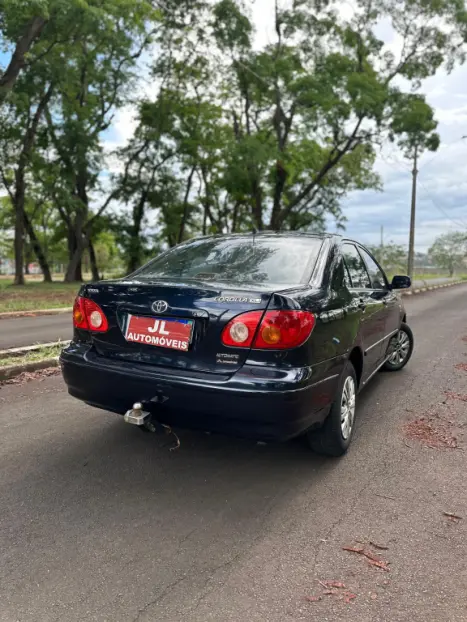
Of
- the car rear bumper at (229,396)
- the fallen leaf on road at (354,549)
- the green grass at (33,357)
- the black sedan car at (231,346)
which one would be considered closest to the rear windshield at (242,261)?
the black sedan car at (231,346)

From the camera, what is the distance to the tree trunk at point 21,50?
49.8 ft

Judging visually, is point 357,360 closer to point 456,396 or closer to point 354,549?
point 354,549

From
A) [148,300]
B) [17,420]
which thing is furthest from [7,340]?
[148,300]

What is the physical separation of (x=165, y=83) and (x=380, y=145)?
11.7m

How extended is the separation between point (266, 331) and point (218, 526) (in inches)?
42.2

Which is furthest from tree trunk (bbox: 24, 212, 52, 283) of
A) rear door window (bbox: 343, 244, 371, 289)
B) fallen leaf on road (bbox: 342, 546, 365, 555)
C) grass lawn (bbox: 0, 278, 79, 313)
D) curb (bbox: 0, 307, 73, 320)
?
fallen leaf on road (bbox: 342, 546, 365, 555)

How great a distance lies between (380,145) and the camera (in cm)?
2328

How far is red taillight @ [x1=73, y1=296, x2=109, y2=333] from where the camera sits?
3.28 m

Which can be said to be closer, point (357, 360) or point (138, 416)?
point (138, 416)

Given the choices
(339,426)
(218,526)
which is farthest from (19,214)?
(218,526)

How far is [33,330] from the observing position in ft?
31.6

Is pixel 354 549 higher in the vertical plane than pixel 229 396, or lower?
lower

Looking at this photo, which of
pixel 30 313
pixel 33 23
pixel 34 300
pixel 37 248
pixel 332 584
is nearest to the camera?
pixel 332 584

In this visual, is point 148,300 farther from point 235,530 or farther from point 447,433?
point 447,433
